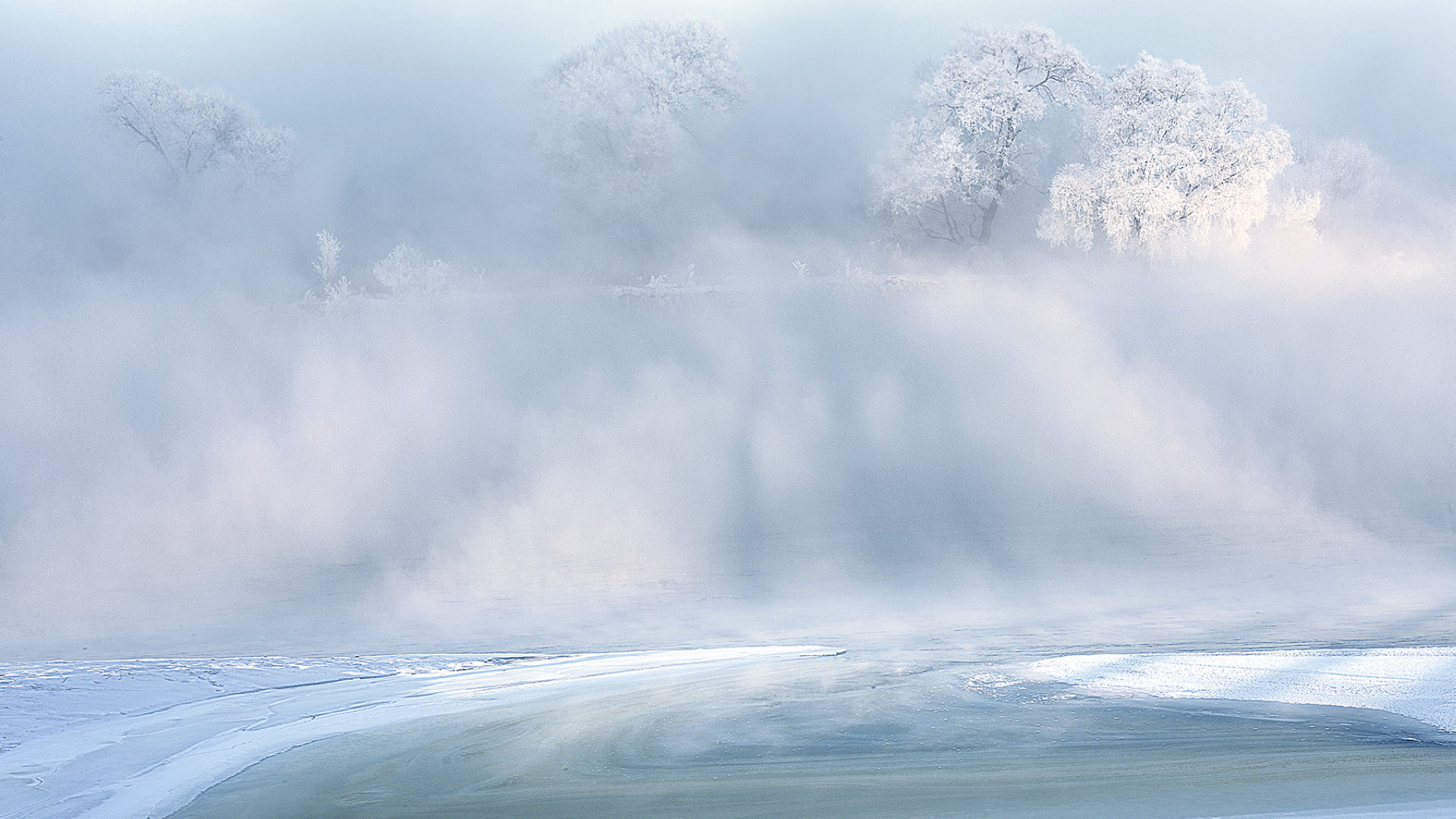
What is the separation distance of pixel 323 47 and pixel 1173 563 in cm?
1459

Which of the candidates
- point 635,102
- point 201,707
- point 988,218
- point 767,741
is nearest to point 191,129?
point 635,102

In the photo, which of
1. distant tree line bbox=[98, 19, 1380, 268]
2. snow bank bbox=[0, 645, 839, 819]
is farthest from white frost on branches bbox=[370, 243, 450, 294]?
snow bank bbox=[0, 645, 839, 819]

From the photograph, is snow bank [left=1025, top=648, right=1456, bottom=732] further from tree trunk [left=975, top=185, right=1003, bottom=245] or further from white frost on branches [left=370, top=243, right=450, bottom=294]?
white frost on branches [left=370, top=243, right=450, bottom=294]

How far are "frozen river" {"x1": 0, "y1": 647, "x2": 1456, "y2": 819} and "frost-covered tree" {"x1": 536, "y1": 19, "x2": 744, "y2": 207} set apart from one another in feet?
39.3

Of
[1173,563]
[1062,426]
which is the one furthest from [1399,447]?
[1173,563]

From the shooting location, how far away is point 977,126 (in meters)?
15.1

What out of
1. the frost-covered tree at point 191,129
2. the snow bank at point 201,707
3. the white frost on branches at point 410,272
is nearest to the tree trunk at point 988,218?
the white frost on branches at point 410,272

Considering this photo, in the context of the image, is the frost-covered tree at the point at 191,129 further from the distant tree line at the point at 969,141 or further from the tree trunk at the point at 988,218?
the tree trunk at the point at 988,218

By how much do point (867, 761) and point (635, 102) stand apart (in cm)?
1389

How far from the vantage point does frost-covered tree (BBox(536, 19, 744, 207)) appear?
634 inches

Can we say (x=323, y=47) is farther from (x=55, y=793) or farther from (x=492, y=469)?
(x=55, y=793)

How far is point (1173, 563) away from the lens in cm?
784

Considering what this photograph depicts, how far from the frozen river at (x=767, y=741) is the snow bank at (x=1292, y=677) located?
0.05 feet

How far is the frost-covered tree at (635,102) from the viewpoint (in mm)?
16109
